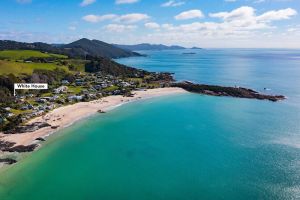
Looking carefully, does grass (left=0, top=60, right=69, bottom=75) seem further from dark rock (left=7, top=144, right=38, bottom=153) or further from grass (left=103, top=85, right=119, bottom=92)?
dark rock (left=7, top=144, right=38, bottom=153)

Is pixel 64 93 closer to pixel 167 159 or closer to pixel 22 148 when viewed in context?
pixel 22 148

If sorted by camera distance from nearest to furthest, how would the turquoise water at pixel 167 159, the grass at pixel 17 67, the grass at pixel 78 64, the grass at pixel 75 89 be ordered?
1. the turquoise water at pixel 167 159
2. the grass at pixel 75 89
3. the grass at pixel 17 67
4. the grass at pixel 78 64

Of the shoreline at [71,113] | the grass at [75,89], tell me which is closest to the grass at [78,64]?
the grass at [75,89]

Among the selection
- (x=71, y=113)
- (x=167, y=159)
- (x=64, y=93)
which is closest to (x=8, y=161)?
(x=167, y=159)

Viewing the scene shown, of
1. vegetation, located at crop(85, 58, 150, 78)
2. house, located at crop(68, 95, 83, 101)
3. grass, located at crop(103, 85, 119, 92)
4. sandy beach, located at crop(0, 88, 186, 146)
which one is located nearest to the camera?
sandy beach, located at crop(0, 88, 186, 146)

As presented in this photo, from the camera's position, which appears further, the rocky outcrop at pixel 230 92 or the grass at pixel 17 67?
the grass at pixel 17 67

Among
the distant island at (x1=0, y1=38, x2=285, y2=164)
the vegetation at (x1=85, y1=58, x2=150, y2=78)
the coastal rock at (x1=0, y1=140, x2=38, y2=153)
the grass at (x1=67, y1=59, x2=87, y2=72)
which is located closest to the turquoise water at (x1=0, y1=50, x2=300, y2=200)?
the coastal rock at (x1=0, y1=140, x2=38, y2=153)

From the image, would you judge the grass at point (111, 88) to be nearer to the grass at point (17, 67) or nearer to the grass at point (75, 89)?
the grass at point (75, 89)

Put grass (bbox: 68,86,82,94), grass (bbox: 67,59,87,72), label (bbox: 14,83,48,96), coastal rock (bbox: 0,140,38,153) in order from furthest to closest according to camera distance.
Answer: grass (bbox: 67,59,87,72)
grass (bbox: 68,86,82,94)
label (bbox: 14,83,48,96)
coastal rock (bbox: 0,140,38,153)
